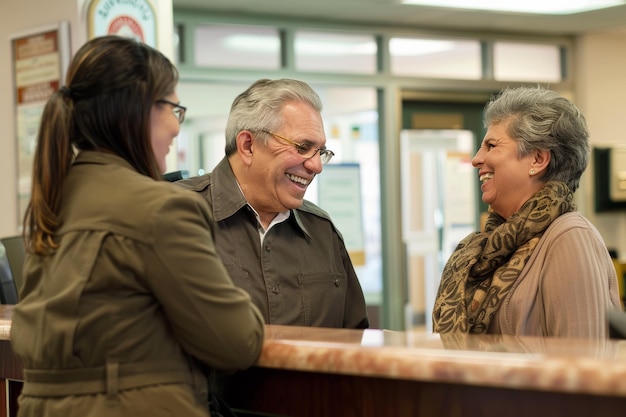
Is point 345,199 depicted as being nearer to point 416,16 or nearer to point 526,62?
point 416,16

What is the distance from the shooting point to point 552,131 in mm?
2381

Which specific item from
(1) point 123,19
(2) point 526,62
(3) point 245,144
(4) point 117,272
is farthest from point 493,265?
(2) point 526,62

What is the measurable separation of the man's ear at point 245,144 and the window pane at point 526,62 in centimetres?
494

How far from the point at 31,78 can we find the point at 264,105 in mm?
2521

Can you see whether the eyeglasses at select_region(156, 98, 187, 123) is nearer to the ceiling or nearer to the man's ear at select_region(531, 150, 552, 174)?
the man's ear at select_region(531, 150, 552, 174)

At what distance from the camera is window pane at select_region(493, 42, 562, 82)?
7.12 metres

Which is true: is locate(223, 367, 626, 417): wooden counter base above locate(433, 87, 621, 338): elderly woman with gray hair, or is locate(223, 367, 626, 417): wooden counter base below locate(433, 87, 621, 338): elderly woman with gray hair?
below

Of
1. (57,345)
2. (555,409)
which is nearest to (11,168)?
(57,345)

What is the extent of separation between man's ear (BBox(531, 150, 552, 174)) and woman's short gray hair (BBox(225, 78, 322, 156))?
0.64m

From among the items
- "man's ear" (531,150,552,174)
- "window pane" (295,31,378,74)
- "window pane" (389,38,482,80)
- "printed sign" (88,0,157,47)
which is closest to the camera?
"man's ear" (531,150,552,174)

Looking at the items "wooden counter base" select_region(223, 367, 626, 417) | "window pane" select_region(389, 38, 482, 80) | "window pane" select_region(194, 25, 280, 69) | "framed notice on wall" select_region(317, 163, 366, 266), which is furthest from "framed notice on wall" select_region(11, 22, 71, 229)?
"wooden counter base" select_region(223, 367, 626, 417)

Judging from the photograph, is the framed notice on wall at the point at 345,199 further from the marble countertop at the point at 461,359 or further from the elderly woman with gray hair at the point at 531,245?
the marble countertop at the point at 461,359

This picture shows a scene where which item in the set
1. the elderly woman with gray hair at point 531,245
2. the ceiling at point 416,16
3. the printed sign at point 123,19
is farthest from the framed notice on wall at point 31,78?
the elderly woman with gray hair at point 531,245

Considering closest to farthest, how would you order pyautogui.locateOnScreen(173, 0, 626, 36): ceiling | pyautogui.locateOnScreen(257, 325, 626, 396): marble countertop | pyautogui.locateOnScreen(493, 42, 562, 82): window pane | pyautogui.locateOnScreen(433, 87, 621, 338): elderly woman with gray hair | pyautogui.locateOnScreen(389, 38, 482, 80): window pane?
pyautogui.locateOnScreen(257, 325, 626, 396): marble countertop < pyautogui.locateOnScreen(433, 87, 621, 338): elderly woman with gray hair < pyautogui.locateOnScreen(173, 0, 626, 36): ceiling < pyautogui.locateOnScreen(389, 38, 482, 80): window pane < pyautogui.locateOnScreen(493, 42, 562, 82): window pane
